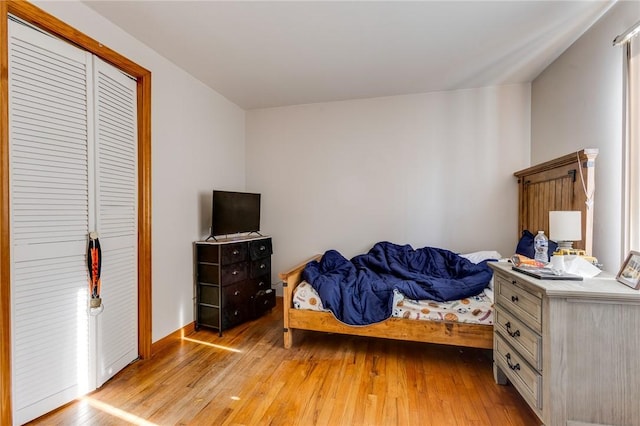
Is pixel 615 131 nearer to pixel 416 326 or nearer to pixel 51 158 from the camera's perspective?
pixel 416 326

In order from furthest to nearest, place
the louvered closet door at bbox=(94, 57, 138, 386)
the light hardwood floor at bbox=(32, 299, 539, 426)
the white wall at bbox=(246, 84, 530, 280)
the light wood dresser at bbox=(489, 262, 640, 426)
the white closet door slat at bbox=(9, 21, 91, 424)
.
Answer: the white wall at bbox=(246, 84, 530, 280) → the louvered closet door at bbox=(94, 57, 138, 386) → the light hardwood floor at bbox=(32, 299, 539, 426) → the white closet door slat at bbox=(9, 21, 91, 424) → the light wood dresser at bbox=(489, 262, 640, 426)

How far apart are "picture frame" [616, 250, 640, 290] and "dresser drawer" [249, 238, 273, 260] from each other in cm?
277

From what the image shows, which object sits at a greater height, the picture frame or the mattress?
the picture frame

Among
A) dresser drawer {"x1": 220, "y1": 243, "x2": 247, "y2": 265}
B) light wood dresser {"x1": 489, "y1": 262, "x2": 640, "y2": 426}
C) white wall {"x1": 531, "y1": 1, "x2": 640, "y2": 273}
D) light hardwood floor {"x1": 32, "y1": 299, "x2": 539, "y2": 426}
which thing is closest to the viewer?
light wood dresser {"x1": 489, "y1": 262, "x2": 640, "y2": 426}

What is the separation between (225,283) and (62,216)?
139cm

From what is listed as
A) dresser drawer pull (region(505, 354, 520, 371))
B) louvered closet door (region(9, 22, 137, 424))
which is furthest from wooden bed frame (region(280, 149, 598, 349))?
louvered closet door (region(9, 22, 137, 424))

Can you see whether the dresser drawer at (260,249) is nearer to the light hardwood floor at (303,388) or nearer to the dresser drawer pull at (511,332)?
the light hardwood floor at (303,388)

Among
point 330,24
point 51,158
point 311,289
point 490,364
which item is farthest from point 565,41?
point 51,158

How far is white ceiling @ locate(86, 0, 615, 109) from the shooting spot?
6.26ft

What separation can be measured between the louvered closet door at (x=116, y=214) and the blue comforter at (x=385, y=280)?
4.65 feet

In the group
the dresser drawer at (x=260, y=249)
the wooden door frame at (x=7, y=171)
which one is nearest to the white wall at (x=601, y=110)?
the dresser drawer at (x=260, y=249)

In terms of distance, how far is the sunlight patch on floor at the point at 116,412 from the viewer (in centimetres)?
163

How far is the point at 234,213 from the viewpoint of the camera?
3.13 m

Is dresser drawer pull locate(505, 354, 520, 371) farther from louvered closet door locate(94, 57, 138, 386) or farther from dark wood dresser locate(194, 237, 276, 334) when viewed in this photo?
louvered closet door locate(94, 57, 138, 386)
